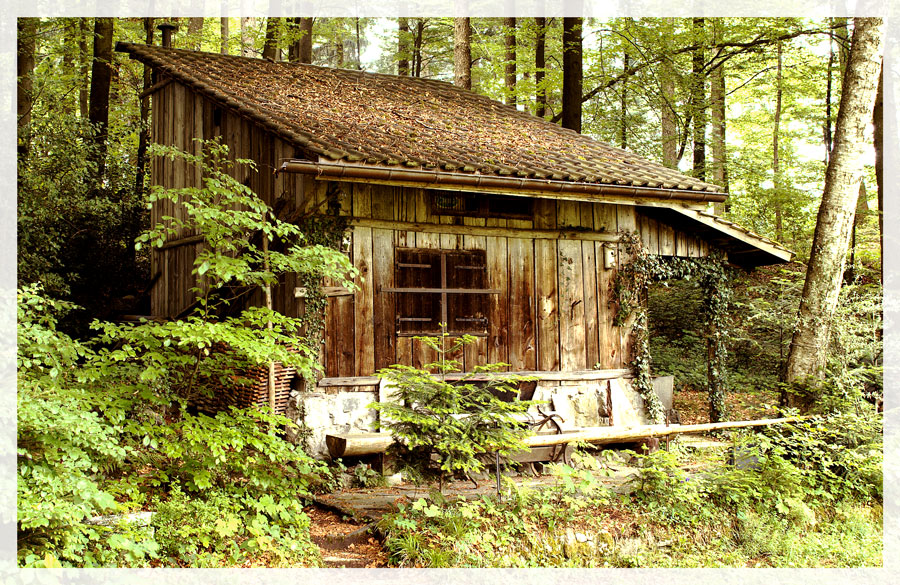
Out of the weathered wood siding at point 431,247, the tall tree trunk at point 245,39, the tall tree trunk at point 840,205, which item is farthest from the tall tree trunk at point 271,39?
the tall tree trunk at point 840,205

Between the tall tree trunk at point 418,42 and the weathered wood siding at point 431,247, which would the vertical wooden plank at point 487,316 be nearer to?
the weathered wood siding at point 431,247

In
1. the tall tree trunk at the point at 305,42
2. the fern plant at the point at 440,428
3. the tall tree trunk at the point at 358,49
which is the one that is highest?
the tall tree trunk at the point at 358,49

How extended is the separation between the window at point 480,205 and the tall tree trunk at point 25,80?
7.65m

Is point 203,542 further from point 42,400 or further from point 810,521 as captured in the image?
point 810,521

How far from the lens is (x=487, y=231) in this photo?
354 inches

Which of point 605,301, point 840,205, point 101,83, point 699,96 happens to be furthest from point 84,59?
point 840,205

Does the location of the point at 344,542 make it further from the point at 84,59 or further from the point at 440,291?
the point at 84,59

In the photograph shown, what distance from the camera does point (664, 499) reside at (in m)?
6.64

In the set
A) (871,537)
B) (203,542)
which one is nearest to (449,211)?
(203,542)

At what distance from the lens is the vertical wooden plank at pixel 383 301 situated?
834cm

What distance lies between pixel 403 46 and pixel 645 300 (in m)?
14.2

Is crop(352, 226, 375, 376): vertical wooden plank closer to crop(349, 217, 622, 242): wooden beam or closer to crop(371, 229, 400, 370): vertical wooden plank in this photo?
crop(371, 229, 400, 370): vertical wooden plank

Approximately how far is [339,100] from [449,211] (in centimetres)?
275

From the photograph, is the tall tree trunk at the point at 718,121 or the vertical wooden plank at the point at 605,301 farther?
the tall tree trunk at the point at 718,121
